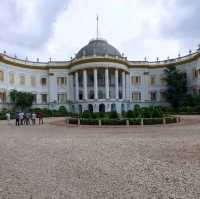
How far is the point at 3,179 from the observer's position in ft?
19.6

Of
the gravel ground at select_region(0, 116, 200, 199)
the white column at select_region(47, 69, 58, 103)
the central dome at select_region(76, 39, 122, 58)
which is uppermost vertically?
the central dome at select_region(76, 39, 122, 58)

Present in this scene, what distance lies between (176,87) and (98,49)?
20285mm

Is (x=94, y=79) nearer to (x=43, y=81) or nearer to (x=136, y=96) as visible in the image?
(x=136, y=96)

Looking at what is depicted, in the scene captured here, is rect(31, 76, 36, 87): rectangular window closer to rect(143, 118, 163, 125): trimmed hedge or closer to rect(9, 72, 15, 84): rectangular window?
rect(9, 72, 15, 84): rectangular window

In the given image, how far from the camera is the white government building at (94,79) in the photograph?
48.0m

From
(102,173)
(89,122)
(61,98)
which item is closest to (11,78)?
(61,98)

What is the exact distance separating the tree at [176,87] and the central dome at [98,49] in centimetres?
1356

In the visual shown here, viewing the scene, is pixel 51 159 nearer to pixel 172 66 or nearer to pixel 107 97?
pixel 107 97

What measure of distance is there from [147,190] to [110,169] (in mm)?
1881

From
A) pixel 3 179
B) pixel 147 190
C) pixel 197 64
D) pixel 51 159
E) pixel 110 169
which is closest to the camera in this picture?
pixel 147 190

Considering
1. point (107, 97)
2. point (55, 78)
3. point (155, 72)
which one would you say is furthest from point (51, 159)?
point (155, 72)

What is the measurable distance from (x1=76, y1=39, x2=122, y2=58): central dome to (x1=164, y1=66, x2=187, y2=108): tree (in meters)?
13.6

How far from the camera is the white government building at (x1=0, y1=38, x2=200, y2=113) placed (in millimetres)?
48000

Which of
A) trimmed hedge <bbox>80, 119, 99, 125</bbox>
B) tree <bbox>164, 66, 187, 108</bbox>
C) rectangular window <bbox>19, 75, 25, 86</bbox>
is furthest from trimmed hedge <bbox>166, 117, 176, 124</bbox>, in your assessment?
rectangular window <bbox>19, 75, 25, 86</bbox>
